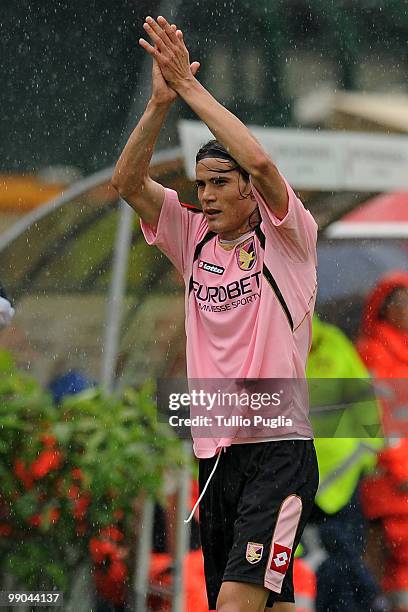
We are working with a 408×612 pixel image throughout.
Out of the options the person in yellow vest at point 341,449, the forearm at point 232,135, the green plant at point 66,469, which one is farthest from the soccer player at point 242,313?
→ the person in yellow vest at point 341,449

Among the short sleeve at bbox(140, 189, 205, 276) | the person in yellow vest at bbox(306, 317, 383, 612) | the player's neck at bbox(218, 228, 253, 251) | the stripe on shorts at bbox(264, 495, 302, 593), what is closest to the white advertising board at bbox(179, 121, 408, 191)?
the person in yellow vest at bbox(306, 317, 383, 612)

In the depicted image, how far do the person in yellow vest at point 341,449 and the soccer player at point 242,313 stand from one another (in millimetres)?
1241

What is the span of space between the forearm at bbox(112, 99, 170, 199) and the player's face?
16 cm

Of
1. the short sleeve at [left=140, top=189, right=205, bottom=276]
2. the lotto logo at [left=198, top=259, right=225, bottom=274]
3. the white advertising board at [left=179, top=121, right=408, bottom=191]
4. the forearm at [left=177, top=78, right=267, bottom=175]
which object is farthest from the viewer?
the white advertising board at [left=179, top=121, right=408, bottom=191]

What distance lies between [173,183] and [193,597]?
5.26ft

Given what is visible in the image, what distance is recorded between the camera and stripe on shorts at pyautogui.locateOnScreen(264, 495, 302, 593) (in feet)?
12.5

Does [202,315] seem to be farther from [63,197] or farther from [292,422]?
[63,197]

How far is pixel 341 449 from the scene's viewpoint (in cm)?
527

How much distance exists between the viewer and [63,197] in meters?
5.19

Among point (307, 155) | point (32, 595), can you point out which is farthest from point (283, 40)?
point (32, 595)

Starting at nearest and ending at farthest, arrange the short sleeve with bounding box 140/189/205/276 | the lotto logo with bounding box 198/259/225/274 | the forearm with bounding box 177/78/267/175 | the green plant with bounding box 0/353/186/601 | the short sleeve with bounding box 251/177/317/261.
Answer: the forearm with bounding box 177/78/267/175, the short sleeve with bounding box 251/177/317/261, the lotto logo with bounding box 198/259/225/274, the short sleeve with bounding box 140/189/205/276, the green plant with bounding box 0/353/186/601

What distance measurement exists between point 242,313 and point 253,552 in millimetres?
676

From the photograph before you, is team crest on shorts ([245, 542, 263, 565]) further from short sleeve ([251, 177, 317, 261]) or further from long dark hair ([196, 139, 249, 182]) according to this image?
long dark hair ([196, 139, 249, 182])
